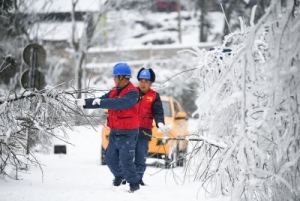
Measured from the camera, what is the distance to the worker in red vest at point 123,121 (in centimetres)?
494

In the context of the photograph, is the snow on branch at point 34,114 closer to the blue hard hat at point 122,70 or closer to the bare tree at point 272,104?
the blue hard hat at point 122,70

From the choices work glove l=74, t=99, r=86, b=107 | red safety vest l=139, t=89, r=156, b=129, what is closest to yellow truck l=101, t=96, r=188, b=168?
red safety vest l=139, t=89, r=156, b=129

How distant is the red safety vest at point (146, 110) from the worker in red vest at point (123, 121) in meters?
0.79

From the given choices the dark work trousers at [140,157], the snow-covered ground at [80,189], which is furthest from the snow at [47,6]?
the dark work trousers at [140,157]

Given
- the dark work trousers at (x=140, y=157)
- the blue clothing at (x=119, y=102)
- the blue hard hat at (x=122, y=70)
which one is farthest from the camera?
the dark work trousers at (x=140, y=157)

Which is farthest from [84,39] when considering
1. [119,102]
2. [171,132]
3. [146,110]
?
[119,102]

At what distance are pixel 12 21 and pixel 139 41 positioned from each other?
60.7 ft

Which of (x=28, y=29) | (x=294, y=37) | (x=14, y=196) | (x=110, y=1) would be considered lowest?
(x=14, y=196)

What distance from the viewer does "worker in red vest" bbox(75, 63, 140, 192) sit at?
4941 millimetres

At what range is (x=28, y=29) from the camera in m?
24.6

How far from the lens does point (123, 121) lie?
16.9 feet

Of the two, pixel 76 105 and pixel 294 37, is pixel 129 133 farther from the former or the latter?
pixel 294 37

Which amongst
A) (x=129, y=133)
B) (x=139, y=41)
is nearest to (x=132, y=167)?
(x=129, y=133)

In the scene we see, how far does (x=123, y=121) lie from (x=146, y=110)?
958 millimetres
